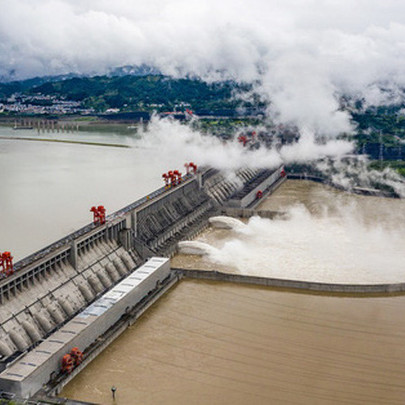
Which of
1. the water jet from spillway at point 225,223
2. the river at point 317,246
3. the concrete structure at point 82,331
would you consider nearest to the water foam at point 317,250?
the river at point 317,246

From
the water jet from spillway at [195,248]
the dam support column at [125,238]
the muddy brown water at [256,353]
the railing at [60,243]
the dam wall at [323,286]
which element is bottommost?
the muddy brown water at [256,353]

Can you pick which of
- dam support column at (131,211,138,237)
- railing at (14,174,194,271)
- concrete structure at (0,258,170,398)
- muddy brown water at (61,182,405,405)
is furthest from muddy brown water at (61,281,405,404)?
dam support column at (131,211,138,237)

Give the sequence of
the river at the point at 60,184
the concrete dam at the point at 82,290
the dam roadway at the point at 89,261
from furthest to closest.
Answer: the river at the point at 60,184
the dam roadway at the point at 89,261
the concrete dam at the point at 82,290

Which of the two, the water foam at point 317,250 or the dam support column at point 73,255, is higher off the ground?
the dam support column at point 73,255

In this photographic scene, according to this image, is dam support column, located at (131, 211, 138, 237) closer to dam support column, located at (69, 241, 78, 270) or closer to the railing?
the railing

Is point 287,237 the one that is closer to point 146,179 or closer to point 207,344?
point 207,344

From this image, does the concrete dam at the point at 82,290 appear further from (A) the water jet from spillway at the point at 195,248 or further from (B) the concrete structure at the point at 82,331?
(A) the water jet from spillway at the point at 195,248

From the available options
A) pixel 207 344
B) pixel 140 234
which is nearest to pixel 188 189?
pixel 140 234

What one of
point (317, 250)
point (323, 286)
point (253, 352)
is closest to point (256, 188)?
point (317, 250)
